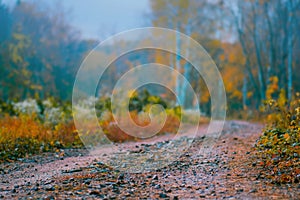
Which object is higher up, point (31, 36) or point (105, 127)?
point (31, 36)

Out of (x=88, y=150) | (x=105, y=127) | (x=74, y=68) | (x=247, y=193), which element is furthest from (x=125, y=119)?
(x=74, y=68)

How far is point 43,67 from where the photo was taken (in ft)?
93.7

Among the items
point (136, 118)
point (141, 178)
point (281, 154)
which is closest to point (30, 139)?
point (141, 178)

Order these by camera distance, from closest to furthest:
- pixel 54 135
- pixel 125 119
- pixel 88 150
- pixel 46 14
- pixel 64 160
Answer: pixel 64 160 → pixel 88 150 → pixel 54 135 → pixel 125 119 → pixel 46 14

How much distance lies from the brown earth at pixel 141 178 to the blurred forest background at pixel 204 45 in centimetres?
1022

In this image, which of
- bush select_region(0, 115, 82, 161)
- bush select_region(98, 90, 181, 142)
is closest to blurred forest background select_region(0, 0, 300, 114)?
bush select_region(98, 90, 181, 142)

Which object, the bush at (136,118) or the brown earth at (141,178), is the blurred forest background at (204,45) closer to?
the bush at (136,118)

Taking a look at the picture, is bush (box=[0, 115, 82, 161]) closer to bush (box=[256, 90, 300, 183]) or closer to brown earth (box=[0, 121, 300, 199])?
brown earth (box=[0, 121, 300, 199])

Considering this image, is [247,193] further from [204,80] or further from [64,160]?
[204,80]

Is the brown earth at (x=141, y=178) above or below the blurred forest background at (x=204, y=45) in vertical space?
below

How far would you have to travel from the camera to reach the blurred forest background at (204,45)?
757 inches

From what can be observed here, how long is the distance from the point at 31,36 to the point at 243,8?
16.4 m

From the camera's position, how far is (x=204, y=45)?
26.7 metres

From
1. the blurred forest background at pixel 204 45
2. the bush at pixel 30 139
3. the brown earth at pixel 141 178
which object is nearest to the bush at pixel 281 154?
the brown earth at pixel 141 178
